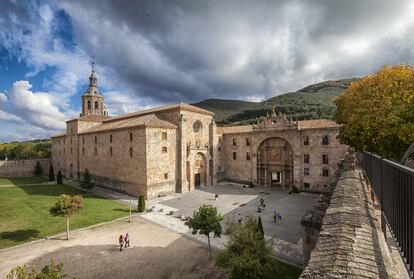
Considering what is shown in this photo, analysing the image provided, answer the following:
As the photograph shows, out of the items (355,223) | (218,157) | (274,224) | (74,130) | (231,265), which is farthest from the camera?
(74,130)

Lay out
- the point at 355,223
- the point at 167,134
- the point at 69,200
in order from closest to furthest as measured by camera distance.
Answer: the point at 355,223 < the point at 69,200 < the point at 167,134

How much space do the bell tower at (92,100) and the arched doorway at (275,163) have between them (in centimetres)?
3958

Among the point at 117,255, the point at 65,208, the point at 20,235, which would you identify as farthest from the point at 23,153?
the point at 117,255

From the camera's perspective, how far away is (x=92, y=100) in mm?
52156

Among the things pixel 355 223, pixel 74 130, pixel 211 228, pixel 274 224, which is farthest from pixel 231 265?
pixel 74 130

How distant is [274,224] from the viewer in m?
21.3

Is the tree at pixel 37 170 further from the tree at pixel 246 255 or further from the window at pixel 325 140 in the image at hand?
the window at pixel 325 140

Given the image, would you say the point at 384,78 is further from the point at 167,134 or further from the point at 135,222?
the point at 167,134

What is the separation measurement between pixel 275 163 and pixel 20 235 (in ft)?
111

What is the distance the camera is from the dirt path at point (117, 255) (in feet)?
44.9

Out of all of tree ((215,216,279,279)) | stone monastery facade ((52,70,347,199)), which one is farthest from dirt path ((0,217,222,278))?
stone monastery facade ((52,70,347,199))

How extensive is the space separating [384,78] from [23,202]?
3939 cm

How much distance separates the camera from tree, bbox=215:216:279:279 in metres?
11.0

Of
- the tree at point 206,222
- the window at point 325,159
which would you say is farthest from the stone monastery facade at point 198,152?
the tree at point 206,222
